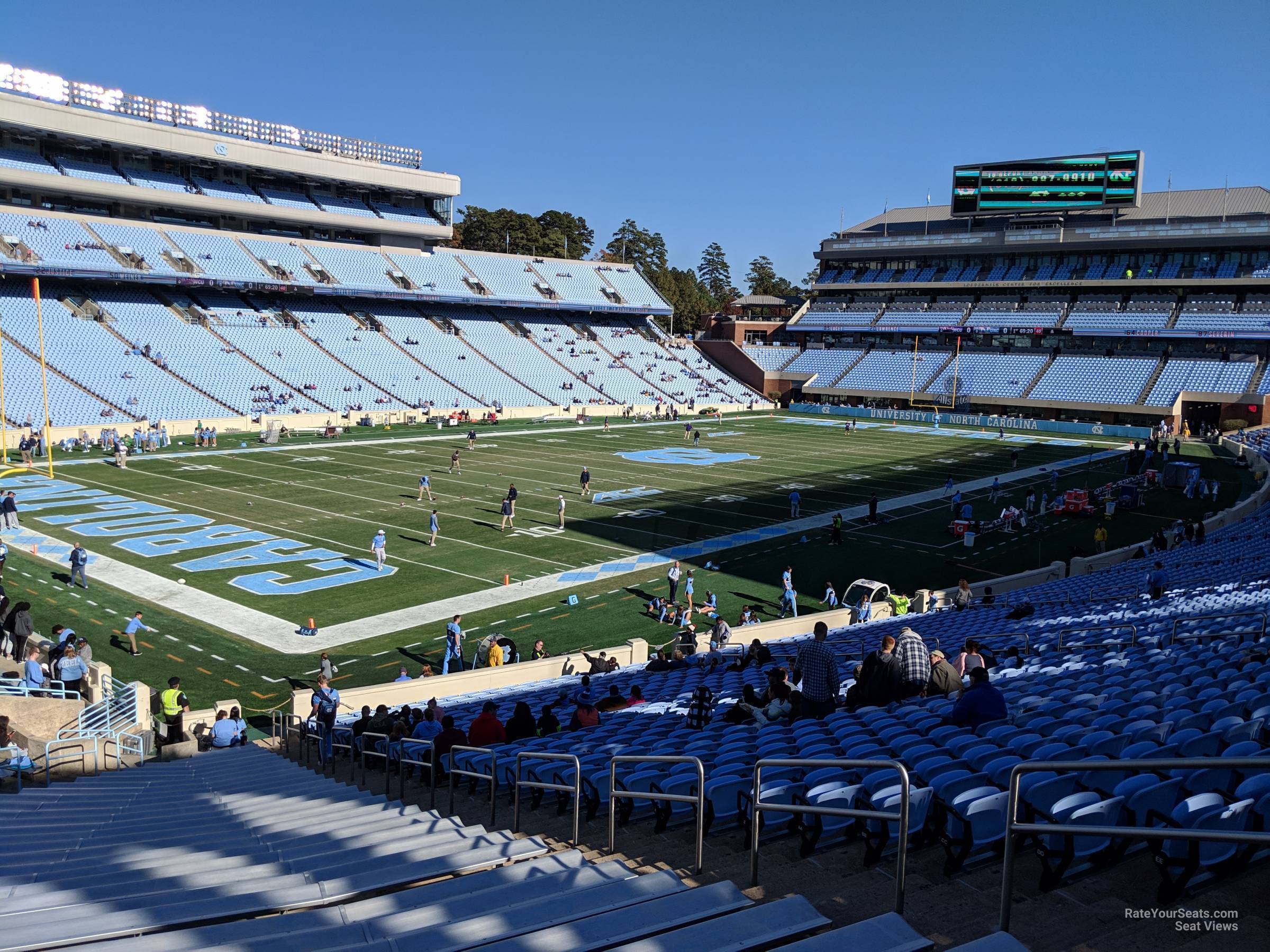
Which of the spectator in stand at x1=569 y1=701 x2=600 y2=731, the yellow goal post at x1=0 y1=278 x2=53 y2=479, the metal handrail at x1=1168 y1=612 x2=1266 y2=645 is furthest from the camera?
the yellow goal post at x1=0 y1=278 x2=53 y2=479

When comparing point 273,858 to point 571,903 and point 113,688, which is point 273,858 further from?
point 113,688

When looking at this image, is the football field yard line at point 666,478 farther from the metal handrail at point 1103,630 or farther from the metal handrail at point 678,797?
the metal handrail at point 678,797

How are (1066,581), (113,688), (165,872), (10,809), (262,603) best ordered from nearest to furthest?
(165,872), (10,809), (113,688), (262,603), (1066,581)

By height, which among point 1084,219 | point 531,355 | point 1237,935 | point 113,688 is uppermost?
point 1084,219

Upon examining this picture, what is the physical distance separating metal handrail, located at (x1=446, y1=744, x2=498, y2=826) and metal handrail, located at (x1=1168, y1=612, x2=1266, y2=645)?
9385mm

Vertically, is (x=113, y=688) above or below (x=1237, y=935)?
below

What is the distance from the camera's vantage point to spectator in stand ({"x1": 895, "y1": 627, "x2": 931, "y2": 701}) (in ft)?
33.4

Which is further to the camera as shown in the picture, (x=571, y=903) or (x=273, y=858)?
(x=273, y=858)

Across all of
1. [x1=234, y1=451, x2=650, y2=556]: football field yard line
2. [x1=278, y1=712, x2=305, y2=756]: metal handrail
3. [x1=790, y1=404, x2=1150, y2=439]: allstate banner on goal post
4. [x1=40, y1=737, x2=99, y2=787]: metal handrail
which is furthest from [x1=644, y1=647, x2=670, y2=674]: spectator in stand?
[x1=790, y1=404, x2=1150, y2=439]: allstate banner on goal post

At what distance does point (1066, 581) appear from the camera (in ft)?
79.2

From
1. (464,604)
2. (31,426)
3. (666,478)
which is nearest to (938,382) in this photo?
(666,478)

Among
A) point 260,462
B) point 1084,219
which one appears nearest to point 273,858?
point 260,462

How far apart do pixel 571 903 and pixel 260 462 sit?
42.0 m

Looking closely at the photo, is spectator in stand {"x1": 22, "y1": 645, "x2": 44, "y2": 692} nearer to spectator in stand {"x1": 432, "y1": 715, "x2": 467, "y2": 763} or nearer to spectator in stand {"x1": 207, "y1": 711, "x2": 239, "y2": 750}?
spectator in stand {"x1": 207, "y1": 711, "x2": 239, "y2": 750}
